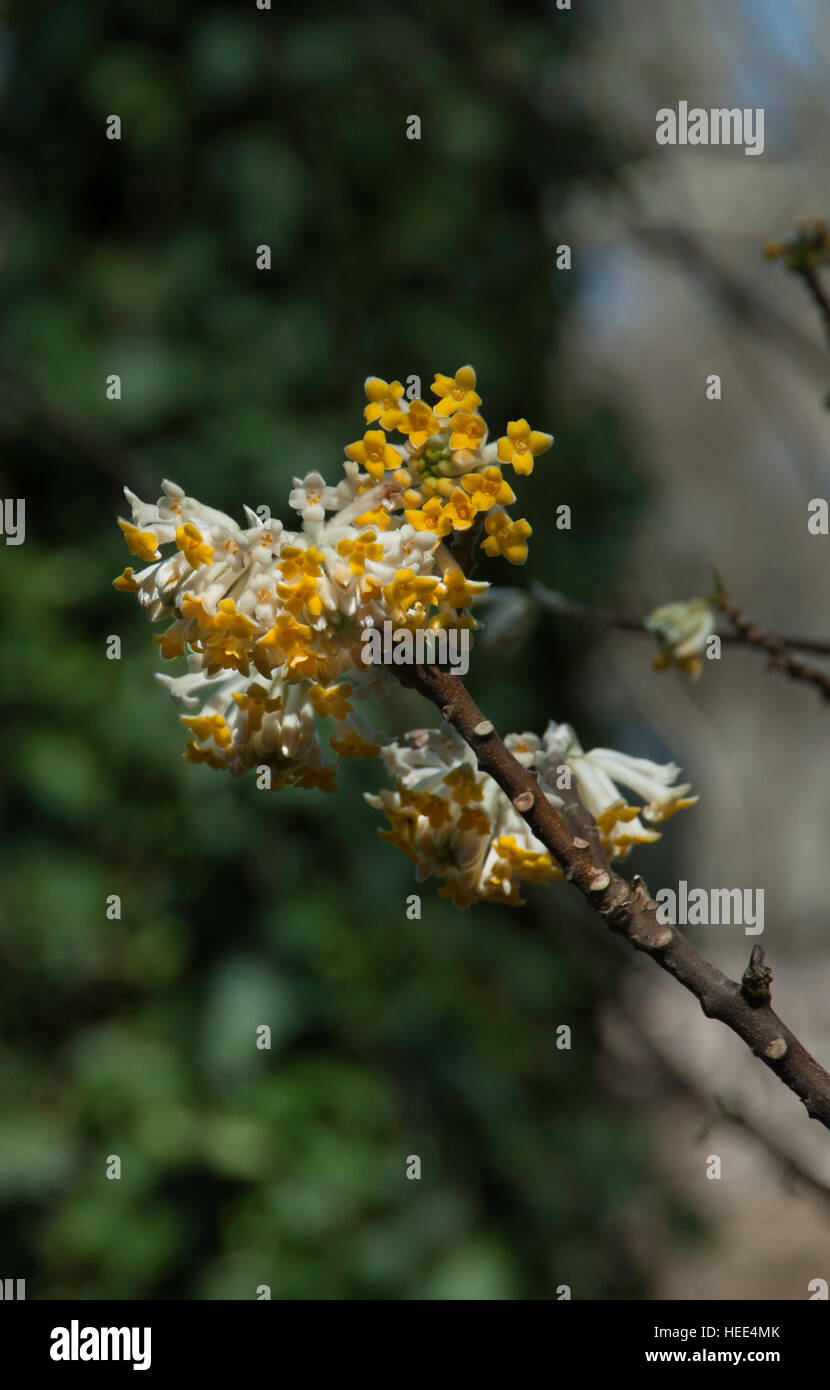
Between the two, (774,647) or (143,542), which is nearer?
(143,542)

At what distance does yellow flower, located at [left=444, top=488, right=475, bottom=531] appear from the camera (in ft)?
2.21

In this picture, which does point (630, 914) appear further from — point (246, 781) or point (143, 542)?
point (246, 781)

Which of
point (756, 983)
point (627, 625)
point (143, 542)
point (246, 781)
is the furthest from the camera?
point (246, 781)

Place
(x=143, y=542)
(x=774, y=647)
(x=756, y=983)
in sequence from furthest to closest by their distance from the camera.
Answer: (x=774, y=647)
(x=143, y=542)
(x=756, y=983)

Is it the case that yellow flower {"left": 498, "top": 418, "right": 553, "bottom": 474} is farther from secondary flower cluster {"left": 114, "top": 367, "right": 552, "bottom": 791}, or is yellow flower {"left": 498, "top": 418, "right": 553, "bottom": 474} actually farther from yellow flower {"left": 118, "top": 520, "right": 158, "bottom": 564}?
yellow flower {"left": 118, "top": 520, "right": 158, "bottom": 564}

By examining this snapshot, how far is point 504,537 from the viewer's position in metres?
0.70

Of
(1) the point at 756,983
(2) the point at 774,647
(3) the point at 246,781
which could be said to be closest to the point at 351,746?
(1) the point at 756,983

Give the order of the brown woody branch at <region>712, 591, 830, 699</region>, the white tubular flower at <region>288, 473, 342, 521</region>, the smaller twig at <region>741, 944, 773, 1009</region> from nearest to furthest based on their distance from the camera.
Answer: the smaller twig at <region>741, 944, 773, 1009</region>, the white tubular flower at <region>288, 473, 342, 521</region>, the brown woody branch at <region>712, 591, 830, 699</region>

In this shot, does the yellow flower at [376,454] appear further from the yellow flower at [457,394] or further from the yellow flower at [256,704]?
the yellow flower at [256,704]

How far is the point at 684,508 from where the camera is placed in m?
6.35

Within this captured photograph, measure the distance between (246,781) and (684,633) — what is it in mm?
1176

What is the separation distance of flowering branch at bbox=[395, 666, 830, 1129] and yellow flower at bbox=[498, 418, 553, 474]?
5.6 inches

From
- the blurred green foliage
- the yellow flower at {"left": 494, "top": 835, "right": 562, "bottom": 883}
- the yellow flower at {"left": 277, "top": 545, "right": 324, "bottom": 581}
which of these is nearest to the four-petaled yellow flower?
the yellow flower at {"left": 277, "top": 545, "right": 324, "bottom": 581}
